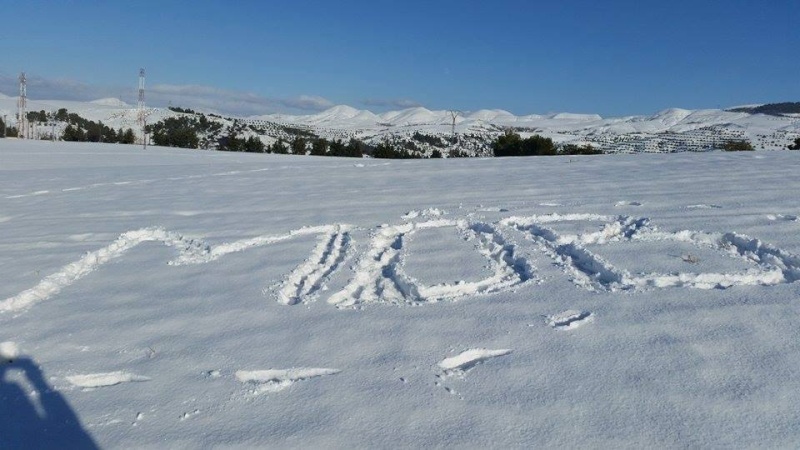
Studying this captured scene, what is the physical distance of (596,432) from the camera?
2.07 metres

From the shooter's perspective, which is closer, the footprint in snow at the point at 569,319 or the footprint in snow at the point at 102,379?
the footprint in snow at the point at 102,379

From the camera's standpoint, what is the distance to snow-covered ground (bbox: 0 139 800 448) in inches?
87.3

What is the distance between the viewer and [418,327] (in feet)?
10.0

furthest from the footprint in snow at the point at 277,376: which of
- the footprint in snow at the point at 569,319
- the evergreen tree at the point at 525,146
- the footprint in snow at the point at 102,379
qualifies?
the evergreen tree at the point at 525,146

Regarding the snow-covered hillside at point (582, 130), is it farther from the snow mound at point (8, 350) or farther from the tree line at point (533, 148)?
the snow mound at point (8, 350)

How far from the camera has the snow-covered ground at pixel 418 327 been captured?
222cm

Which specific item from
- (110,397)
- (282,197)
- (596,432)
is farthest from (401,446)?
(282,197)

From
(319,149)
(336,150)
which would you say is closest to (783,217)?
(336,150)

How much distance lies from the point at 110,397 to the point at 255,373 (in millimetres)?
658

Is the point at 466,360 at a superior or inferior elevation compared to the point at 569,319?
inferior

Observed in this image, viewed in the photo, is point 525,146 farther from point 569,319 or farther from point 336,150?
point 569,319

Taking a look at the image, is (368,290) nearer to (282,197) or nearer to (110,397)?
(110,397)

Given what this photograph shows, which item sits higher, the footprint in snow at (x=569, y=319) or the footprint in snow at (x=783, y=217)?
the footprint in snow at (x=783, y=217)

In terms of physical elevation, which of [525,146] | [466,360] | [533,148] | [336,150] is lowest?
[466,360]
